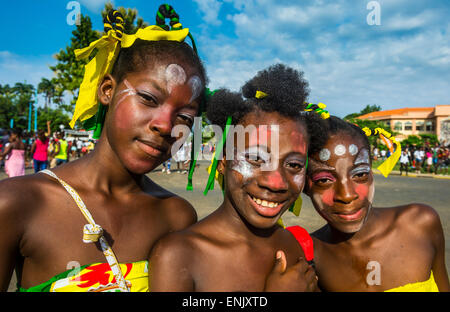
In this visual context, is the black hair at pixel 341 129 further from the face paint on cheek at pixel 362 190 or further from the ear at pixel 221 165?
the ear at pixel 221 165

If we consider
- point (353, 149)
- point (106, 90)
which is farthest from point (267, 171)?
point (106, 90)

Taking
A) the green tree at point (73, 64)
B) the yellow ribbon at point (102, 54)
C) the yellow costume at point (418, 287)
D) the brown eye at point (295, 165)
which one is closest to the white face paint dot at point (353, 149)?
the brown eye at point (295, 165)

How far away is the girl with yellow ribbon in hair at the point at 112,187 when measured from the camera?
1.40 metres

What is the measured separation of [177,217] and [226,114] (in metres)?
0.70

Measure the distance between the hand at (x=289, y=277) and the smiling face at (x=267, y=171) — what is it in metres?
0.23

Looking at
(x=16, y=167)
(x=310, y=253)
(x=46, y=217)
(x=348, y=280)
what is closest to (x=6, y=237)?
(x=46, y=217)

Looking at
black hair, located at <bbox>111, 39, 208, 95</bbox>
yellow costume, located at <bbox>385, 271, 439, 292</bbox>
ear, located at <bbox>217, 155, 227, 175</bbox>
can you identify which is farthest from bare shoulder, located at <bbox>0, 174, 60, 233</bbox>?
yellow costume, located at <bbox>385, 271, 439, 292</bbox>

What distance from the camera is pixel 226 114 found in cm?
183

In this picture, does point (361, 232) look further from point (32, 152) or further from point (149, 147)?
point (32, 152)

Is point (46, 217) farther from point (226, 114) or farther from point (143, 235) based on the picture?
point (226, 114)

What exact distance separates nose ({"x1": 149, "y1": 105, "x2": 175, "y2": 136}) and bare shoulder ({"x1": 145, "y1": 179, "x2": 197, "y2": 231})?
52 cm

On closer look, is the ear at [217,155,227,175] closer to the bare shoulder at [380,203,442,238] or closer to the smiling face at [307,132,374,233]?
the smiling face at [307,132,374,233]

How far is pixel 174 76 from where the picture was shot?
160 centimetres

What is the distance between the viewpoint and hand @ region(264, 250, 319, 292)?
157cm
